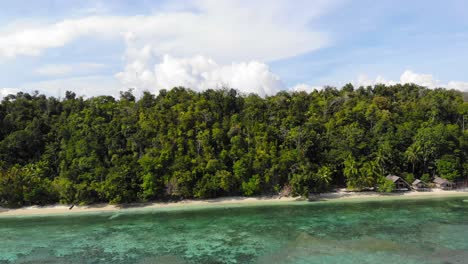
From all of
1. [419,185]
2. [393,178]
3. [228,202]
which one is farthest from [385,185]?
[228,202]

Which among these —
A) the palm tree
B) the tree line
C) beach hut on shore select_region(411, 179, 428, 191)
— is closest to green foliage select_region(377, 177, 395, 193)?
the tree line

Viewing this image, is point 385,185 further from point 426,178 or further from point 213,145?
point 213,145

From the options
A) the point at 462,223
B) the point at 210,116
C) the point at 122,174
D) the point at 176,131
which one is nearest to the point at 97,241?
the point at 122,174

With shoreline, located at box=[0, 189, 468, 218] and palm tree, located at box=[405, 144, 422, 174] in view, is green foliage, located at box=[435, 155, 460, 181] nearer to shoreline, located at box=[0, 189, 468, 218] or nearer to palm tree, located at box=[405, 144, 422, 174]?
shoreline, located at box=[0, 189, 468, 218]

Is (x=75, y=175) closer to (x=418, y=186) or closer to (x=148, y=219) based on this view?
(x=148, y=219)

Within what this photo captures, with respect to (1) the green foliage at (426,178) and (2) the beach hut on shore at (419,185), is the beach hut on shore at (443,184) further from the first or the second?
(2) the beach hut on shore at (419,185)

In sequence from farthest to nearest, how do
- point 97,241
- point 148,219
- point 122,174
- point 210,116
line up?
point 210,116 < point 122,174 < point 148,219 < point 97,241
